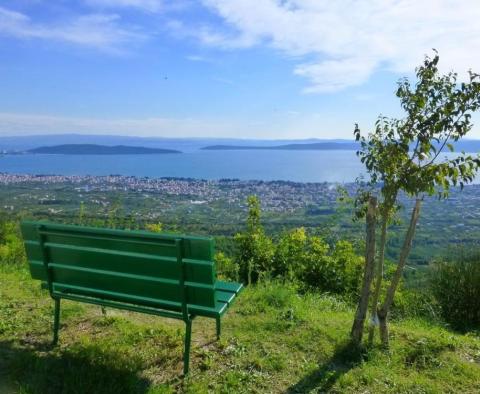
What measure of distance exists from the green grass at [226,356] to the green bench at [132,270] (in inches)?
10.3

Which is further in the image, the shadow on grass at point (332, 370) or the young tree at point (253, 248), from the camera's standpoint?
the young tree at point (253, 248)

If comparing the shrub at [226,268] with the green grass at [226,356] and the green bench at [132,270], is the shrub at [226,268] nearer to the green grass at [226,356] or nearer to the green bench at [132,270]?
the green grass at [226,356]

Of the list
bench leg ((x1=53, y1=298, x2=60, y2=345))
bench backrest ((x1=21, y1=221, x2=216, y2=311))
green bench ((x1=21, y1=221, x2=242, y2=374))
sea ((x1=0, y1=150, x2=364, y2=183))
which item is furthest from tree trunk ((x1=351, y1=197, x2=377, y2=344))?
sea ((x1=0, y1=150, x2=364, y2=183))

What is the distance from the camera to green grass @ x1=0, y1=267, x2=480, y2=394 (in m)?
3.06

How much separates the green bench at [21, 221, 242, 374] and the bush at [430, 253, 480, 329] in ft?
12.1

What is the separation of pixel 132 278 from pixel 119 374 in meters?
0.67

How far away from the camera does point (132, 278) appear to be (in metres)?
3.26

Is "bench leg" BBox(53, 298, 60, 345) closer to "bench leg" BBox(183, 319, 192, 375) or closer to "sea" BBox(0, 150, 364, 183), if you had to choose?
"bench leg" BBox(183, 319, 192, 375)

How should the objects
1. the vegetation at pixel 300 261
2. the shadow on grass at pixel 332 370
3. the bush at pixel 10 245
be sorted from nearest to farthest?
the shadow on grass at pixel 332 370 < the vegetation at pixel 300 261 < the bush at pixel 10 245

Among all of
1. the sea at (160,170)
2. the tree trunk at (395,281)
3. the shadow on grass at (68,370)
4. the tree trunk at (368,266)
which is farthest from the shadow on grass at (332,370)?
the sea at (160,170)

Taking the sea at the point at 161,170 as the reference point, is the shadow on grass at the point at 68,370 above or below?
above

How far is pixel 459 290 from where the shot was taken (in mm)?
5895

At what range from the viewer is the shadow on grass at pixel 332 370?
10.2 feet

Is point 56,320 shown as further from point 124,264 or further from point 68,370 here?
point 124,264
